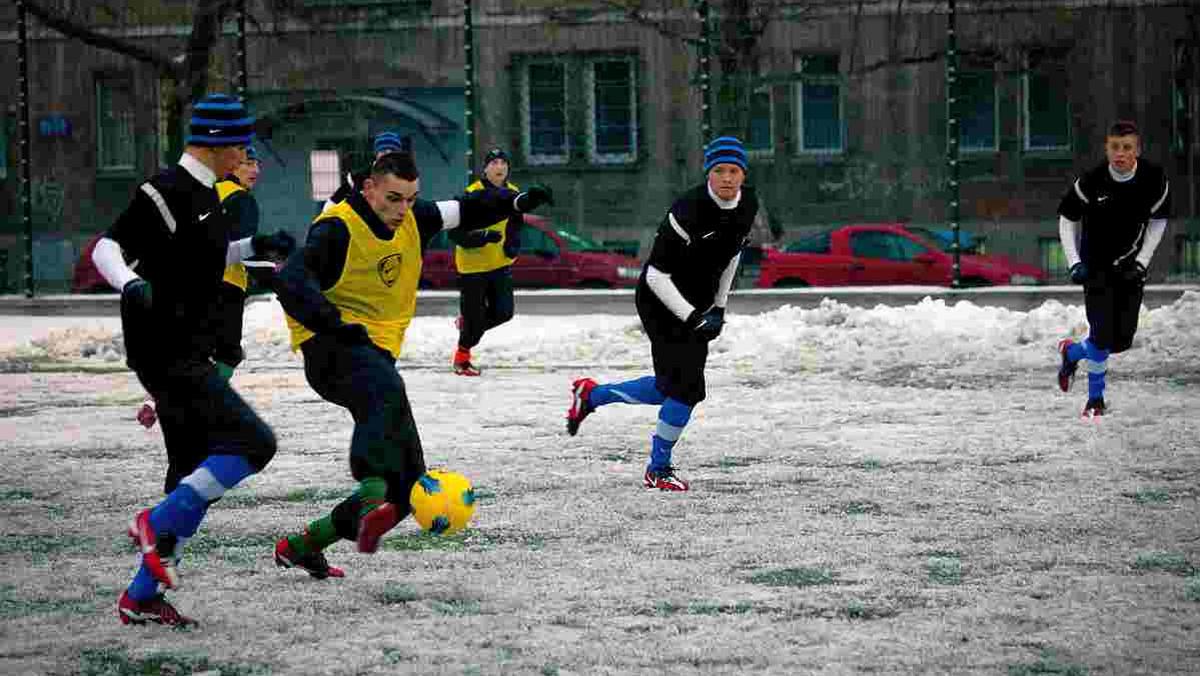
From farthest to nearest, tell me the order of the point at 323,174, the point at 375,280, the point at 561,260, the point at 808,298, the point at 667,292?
the point at 561,260 < the point at 808,298 < the point at 323,174 < the point at 667,292 < the point at 375,280

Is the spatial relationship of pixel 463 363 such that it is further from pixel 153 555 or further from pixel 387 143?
pixel 153 555

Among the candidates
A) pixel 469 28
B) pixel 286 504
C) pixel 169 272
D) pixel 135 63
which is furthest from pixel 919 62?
pixel 169 272

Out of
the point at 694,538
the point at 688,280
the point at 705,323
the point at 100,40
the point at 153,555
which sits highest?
the point at 100,40

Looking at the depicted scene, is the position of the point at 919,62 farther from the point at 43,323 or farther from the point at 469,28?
the point at 43,323

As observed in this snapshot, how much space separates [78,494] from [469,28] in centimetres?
1178

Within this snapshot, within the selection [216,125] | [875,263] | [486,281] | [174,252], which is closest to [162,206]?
[174,252]

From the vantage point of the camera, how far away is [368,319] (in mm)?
7809

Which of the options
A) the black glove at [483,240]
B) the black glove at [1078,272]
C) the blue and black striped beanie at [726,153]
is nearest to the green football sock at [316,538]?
the blue and black striped beanie at [726,153]

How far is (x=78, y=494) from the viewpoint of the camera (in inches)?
396

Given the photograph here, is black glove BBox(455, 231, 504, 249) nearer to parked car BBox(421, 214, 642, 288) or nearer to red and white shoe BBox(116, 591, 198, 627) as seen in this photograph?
parked car BBox(421, 214, 642, 288)

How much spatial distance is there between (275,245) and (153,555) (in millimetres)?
1199

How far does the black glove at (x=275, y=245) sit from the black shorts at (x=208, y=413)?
0.47 metres

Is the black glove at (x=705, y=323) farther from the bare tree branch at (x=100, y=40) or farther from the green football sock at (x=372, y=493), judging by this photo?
the bare tree branch at (x=100, y=40)

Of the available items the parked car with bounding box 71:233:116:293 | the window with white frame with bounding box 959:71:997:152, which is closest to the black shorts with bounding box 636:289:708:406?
the window with white frame with bounding box 959:71:997:152
